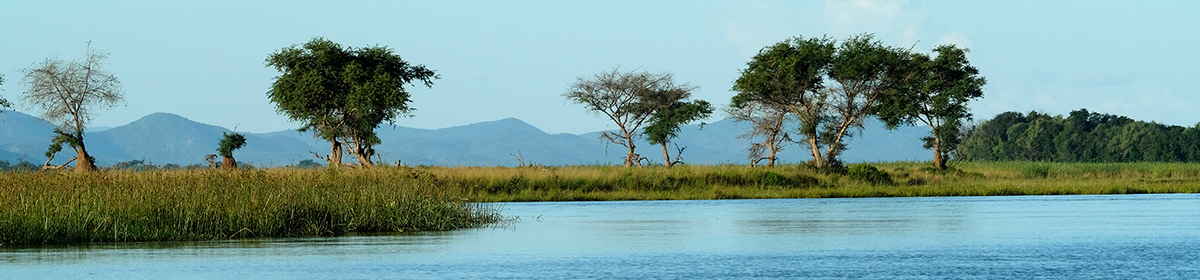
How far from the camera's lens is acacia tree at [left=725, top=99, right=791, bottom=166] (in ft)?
181

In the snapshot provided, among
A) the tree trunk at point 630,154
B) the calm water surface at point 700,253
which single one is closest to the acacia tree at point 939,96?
the tree trunk at point 630,154

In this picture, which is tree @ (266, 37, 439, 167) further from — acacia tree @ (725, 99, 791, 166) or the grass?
the grass

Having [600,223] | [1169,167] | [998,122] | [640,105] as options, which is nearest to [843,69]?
[640,105]

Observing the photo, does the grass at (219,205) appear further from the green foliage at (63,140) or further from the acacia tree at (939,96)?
the acacia tree at (939,96)

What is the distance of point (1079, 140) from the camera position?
9994cm

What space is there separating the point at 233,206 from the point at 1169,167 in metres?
49.3

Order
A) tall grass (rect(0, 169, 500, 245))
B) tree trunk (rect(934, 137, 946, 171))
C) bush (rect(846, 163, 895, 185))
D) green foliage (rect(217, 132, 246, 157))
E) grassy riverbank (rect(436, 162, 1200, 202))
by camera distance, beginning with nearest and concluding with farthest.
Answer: tall grass (rect(0, 169, 500, 245)), grassy riverbank (rect(436, 162, 1200, 202)), bush (rect(846, 163, 895, 185)), green foliage (rect(217, 132, 246, 157)), tree trunk (rect(934, 137, 946, 171))

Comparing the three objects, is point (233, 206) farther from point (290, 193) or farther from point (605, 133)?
point (605, 133)

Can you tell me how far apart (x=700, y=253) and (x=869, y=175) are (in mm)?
31086

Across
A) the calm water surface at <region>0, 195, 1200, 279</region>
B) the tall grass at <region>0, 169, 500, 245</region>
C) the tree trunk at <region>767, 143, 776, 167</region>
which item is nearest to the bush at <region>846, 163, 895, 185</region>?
the tree trunk at <region>767, 143, 776, 167</region>

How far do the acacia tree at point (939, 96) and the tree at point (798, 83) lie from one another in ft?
10.8

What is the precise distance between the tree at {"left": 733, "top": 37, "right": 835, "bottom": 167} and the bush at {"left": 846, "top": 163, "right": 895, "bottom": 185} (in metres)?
10.6

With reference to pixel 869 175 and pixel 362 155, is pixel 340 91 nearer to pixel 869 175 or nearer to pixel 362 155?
pixel 362 155

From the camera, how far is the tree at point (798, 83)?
5772cm
